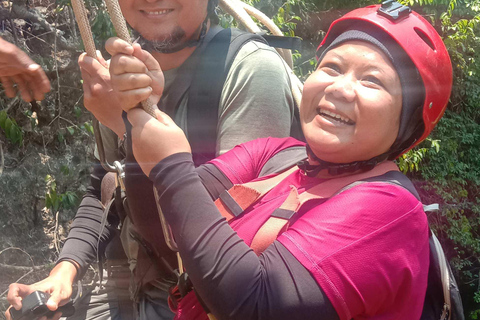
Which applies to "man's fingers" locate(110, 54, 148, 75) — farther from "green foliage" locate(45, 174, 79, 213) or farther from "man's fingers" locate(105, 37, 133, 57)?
"green foliage" locate(45, 174, 79, 213)

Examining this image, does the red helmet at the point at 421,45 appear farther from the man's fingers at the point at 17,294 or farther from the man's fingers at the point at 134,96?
the man's fingers at the point at 17,294

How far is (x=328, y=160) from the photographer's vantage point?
1.09 meters

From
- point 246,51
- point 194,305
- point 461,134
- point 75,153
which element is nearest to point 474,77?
point 461,134

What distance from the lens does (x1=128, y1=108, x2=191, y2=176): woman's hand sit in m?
0.94

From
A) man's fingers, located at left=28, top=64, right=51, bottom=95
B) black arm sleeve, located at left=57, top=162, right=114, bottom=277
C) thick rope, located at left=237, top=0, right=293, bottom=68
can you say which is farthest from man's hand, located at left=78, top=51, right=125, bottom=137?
thick rope, located at left=237, top=0, right=293, bottom=68

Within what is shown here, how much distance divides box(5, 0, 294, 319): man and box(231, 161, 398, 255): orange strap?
13.7 inches

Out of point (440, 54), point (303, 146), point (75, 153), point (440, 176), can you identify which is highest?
point (440, 54)

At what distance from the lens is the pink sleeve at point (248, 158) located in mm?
1225

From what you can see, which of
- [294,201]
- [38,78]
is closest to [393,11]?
[294,201]

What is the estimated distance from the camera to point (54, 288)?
1498 mm

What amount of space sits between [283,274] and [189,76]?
75 centimetres

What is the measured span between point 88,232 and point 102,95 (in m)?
0.62

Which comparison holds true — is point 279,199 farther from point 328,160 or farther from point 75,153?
point 75,153

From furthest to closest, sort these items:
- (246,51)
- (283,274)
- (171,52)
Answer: (171,52) → (246,51) → (283,274)
